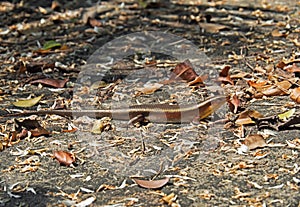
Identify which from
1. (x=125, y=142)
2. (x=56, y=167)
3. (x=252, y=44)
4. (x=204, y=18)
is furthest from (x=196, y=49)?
(x=56, y=167)

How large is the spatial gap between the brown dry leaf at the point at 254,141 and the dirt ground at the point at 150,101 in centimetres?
1

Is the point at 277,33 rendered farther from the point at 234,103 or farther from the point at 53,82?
the point at 53,82

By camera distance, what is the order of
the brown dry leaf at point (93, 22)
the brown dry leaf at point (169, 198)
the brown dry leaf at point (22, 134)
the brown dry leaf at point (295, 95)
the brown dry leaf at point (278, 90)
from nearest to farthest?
the brown dry leaf at point (169, 198) < the brown dry leaf at point (22, 134) < the brown dry leaf at point (295, 95) < the brown dry leaf at point (278, 90) < the brown dry leaf at point (93, 22)

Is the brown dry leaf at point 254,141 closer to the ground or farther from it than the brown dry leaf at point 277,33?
farther from it

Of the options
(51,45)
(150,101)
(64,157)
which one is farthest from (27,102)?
(51,45)

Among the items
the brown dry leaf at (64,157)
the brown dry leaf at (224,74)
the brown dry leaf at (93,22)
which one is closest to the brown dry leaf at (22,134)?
the brown dry leaf at (64,157)

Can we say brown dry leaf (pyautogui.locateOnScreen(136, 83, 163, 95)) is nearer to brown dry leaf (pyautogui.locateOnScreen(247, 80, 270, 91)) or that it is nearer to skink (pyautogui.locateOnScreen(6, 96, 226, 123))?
skink (pyautogui.locateOnScreen(6, 96, 226, 123))

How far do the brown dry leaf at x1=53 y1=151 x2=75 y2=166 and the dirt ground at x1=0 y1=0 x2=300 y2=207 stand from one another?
29 millimetres

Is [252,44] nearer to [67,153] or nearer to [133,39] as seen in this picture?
[133,39]

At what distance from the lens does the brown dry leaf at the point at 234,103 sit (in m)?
4.34

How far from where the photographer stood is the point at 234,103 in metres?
4.38

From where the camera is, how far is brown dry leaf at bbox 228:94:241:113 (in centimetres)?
434

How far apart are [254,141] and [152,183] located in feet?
2.45

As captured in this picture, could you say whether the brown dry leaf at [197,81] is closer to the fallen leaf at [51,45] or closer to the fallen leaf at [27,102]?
the fallen leaf at [27,102]
